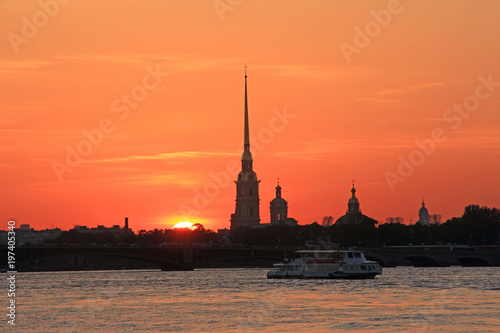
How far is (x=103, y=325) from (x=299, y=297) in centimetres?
2824

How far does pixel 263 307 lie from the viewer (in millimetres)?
90062

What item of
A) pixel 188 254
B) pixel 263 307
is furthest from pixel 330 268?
pixel 263 307

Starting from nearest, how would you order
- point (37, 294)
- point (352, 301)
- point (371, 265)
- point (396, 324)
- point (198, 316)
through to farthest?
point (396, 324) < point (198, 316) < point (352, 301) < point (37, 294) < point (371, 265)

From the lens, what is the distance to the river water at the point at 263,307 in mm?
75688

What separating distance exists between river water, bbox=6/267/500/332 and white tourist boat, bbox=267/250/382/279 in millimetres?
13582

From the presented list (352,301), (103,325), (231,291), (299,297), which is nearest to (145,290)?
(231,291)

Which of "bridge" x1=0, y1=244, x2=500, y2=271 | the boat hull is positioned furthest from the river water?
"bridge" x1=0, y1=244, x2=500, y2=271

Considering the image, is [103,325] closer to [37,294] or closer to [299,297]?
[299,297]

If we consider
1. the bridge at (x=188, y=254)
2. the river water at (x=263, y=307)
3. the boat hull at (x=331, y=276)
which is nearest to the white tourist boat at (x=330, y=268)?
the boat hull at (x=331, y=276)

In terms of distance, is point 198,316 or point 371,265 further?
point 371,265

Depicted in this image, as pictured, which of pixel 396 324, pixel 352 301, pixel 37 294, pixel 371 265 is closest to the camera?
pixel 396 324

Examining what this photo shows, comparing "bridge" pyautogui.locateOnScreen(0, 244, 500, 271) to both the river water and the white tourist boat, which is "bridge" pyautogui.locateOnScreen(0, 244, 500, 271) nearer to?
the white tourist boat

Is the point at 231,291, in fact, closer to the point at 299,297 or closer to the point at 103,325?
the point at 299,297

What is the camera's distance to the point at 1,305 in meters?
96.1
